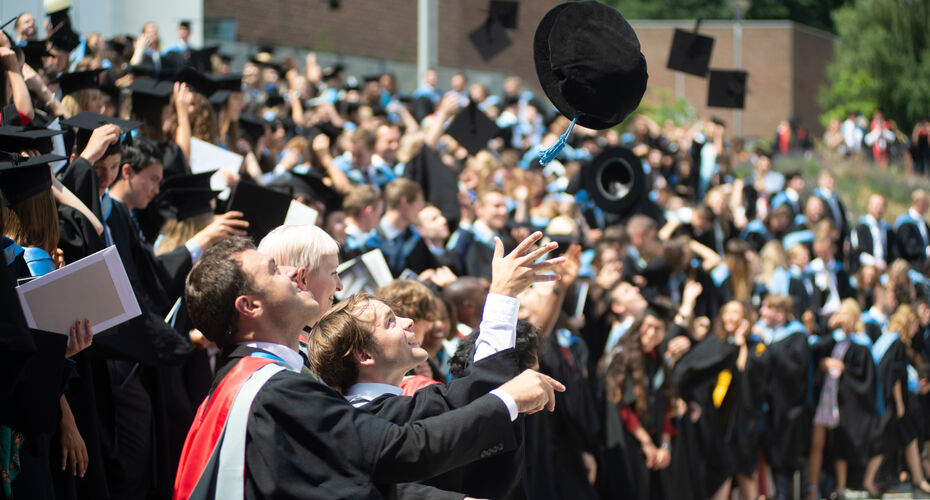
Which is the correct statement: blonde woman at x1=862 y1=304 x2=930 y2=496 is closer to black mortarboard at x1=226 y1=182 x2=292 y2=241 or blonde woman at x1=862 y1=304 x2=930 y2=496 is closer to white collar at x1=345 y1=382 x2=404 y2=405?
black mortarboard at x1=226 y1=182 x2=292 y2=241

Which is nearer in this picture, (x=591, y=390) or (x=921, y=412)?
(x=591, y=390)

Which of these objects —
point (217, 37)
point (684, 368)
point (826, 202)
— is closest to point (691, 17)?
point (217, 37)

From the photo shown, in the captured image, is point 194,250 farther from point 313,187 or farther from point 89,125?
point 313,187

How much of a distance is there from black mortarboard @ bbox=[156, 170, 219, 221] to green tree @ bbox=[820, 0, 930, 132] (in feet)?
107

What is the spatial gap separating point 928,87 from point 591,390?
30757 mm

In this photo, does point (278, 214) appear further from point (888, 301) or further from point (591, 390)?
point (888, 301)

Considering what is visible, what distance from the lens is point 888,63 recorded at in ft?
114

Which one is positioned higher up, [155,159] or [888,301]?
[155,159]

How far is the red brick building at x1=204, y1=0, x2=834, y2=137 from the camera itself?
23.4 m

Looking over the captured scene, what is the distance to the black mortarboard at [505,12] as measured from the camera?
9.53 metres

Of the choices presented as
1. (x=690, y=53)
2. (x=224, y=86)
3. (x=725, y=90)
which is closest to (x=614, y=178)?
(x=690, y=53)

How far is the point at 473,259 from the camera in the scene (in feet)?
24.0

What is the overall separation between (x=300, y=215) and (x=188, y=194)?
541 mm

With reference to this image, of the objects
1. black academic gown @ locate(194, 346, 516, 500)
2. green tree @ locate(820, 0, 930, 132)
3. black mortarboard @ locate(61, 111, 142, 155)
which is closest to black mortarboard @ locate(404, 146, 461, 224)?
black mortarboard @ locate(61, 111, 142, 155)
